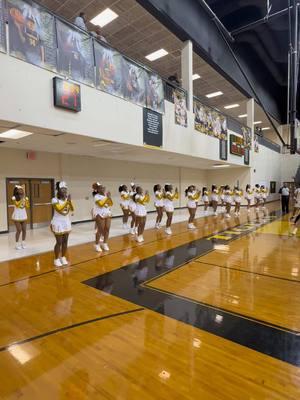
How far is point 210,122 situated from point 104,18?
564cm

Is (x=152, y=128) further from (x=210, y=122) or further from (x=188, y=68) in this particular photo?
(x=210, y=122)

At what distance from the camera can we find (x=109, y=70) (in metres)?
6.21

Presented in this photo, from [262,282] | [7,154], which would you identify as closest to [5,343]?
[262,282]

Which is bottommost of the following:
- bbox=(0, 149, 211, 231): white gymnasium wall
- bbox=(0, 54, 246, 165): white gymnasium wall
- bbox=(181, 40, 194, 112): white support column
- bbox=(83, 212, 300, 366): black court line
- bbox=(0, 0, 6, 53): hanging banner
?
bbox=(83, 212, 300, 366): black court line

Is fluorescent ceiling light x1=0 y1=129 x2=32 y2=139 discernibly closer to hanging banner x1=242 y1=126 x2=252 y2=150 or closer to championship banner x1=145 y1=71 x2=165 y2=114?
championship banner x1=145 y1=71 x2=165 y2=114

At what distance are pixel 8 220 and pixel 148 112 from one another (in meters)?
5.57

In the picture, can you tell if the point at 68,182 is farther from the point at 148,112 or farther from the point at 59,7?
the point at 59,7

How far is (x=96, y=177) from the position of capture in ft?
34.2

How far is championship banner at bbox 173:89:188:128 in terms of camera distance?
8664mm

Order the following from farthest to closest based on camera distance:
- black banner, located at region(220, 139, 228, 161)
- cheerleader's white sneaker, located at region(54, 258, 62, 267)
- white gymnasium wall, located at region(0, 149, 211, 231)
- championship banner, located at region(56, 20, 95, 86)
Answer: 1. black banner, located at region(220, 139, 228, 161)
2. white gymnasium wall, located at region(0, 149, 211, 231)
3. championship banner, located at region(56, 20, 95, 86)
4. cheerleader's white sneaker, located at region(54, 258, 62, 267)

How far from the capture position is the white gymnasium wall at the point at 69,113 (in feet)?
14.5

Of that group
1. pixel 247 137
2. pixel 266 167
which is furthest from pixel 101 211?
pixel 266 167

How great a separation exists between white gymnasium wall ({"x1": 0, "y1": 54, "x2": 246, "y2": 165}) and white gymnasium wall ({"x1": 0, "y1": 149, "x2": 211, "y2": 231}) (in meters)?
3.64

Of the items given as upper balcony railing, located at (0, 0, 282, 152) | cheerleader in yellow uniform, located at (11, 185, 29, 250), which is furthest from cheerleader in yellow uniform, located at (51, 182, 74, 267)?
upper balcony railing, located at (0, 0, 282, 152)
